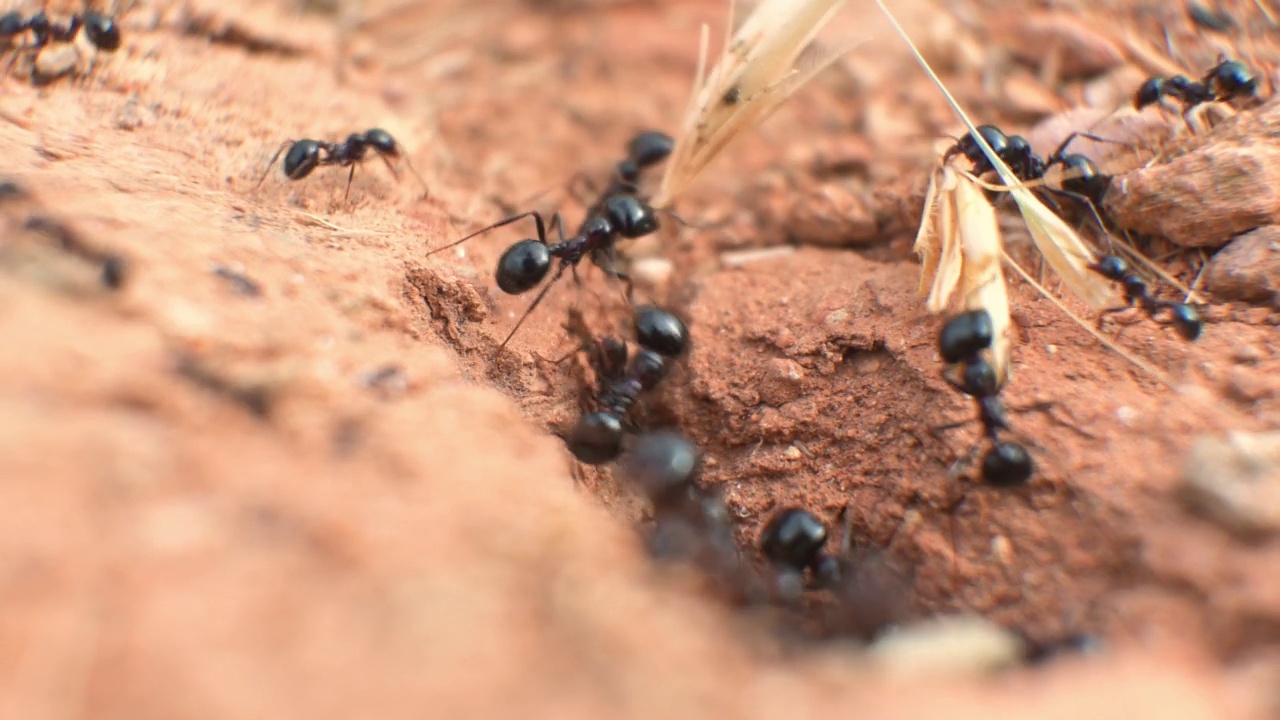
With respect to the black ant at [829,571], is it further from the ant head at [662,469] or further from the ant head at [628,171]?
the ant head at [628,171]

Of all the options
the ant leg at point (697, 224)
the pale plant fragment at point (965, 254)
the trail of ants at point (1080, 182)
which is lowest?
the ant leg at point (697, 224)

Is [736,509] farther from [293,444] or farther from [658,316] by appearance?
[293,444]

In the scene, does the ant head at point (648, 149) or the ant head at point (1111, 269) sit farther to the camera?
the ant head at point (648, 149)

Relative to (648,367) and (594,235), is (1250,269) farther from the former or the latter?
(594,235)

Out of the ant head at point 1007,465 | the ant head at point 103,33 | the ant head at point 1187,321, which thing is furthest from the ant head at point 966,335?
the ant head at point 103,33

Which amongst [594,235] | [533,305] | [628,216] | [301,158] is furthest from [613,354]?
[301,158]

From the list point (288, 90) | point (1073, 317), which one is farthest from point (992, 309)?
point (288, 90)

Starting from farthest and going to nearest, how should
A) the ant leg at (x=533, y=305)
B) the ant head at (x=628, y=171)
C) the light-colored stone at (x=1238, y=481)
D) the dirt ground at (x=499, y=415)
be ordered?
1. the ant head at (x=628, y=171)
2. the ant leg at (x=533, y=305)
3. the light-colored stone at (x=1238, y=481)
4. the dirt ground at (x=499, y=415)

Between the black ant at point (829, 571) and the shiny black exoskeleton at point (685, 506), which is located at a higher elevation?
the black ant at point (829, 571)

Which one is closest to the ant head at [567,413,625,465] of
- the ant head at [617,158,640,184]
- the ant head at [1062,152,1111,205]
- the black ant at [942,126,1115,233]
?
the black ant at [942,126,1115,233]
